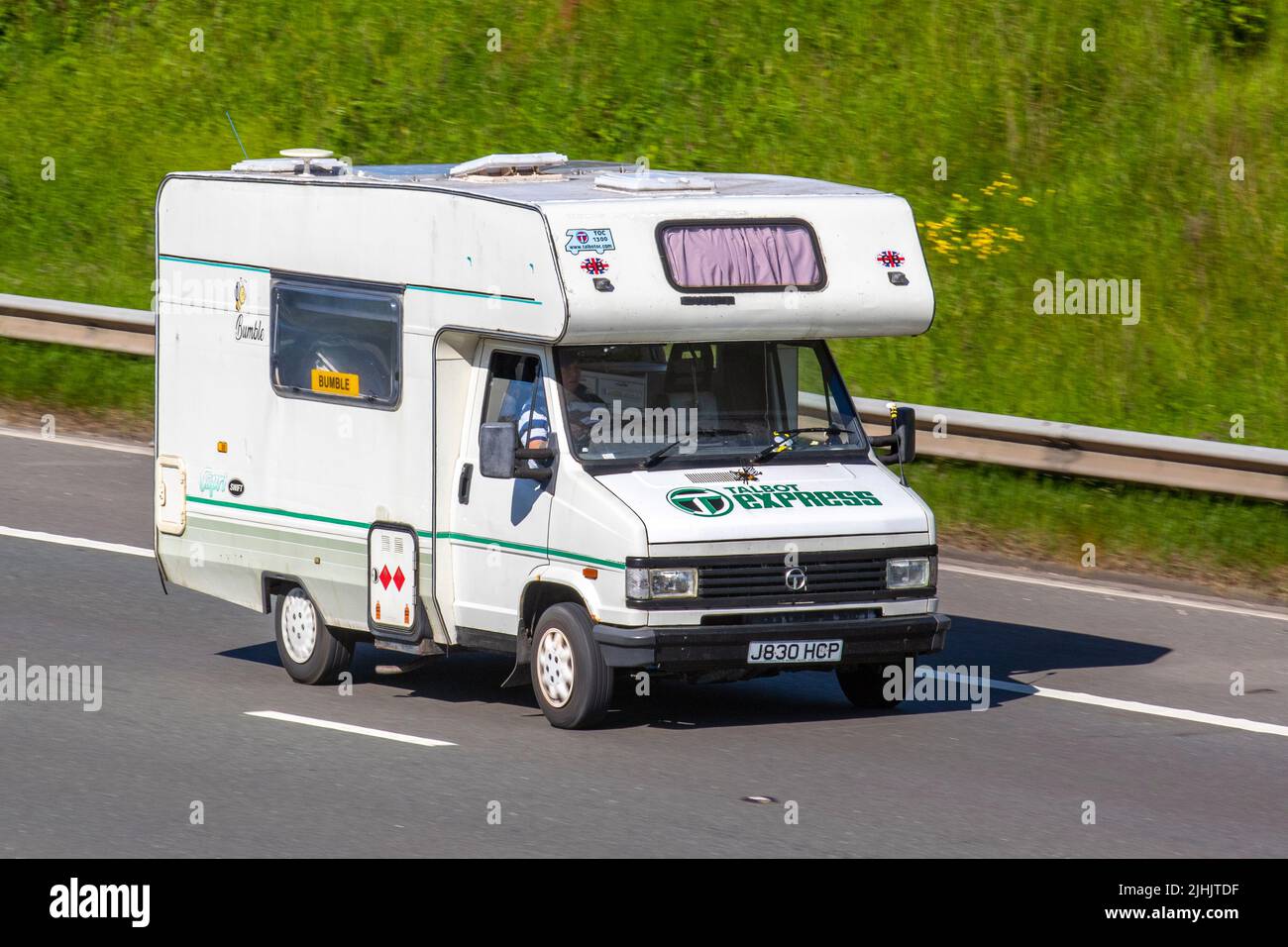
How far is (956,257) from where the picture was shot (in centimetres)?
1933

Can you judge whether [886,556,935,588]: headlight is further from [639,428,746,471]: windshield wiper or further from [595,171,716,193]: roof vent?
[595,171,716,193]: roof vent

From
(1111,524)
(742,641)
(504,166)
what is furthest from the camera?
(1111,524)

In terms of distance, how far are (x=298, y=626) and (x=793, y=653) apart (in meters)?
3.16

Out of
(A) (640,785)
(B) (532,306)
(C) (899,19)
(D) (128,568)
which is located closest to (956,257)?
(C) (899,19)

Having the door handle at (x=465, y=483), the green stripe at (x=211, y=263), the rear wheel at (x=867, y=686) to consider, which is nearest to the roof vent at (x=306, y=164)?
the green stripe at (x=211, y=263)

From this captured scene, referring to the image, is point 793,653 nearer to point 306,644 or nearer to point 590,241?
point 590,241

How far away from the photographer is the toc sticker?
1050 centimetres

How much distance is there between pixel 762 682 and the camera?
1227cm

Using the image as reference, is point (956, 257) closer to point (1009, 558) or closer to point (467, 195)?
point (1009, 558)

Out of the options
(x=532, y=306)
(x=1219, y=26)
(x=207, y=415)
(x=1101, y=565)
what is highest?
(x=1219, y=26)

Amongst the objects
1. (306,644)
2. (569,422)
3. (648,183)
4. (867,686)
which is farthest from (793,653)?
(306,644)

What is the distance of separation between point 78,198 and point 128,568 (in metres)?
9.65

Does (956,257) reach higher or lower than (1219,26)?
lower

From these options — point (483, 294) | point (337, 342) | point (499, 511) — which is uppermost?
point (483, 294)
